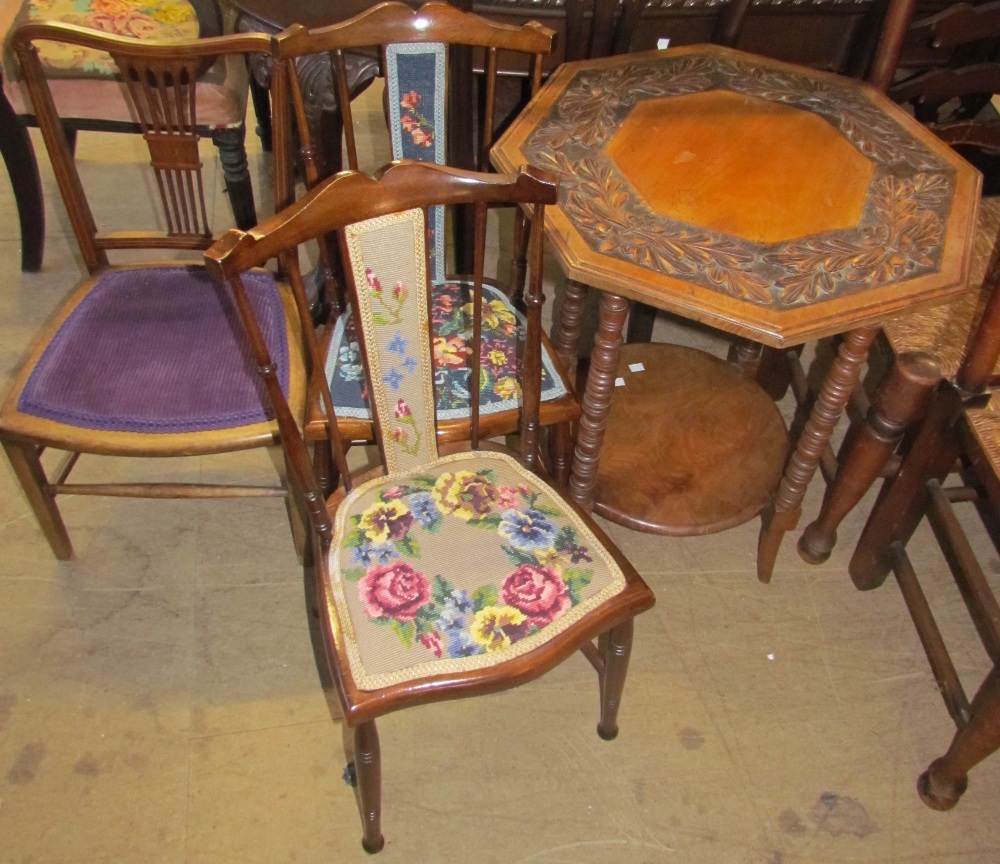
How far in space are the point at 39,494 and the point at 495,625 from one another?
3.18 feet

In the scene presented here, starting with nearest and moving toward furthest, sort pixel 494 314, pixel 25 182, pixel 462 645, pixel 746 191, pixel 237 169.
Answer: pixel 462 645, pixel 746 191, pixel 494 314, pixel 237 169, pixel 25 182

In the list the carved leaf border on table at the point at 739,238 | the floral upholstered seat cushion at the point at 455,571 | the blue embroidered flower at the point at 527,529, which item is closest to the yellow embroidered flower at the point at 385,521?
the floral upholstered seat cushion at the point at 455,571

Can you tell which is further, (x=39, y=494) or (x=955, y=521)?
(x=39, y=494)

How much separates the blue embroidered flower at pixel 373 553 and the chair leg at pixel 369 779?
22 centimetres

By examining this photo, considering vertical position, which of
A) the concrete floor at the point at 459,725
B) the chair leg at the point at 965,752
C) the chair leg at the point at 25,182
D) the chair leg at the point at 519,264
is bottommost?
the concrete floor at the point at 459,725

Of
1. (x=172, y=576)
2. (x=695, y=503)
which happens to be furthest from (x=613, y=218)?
(x=172, y=576)

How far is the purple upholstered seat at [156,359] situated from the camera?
1.40m

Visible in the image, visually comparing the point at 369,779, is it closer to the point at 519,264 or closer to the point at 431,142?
the point at 519,264

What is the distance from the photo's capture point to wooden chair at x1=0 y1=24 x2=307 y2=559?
139cm

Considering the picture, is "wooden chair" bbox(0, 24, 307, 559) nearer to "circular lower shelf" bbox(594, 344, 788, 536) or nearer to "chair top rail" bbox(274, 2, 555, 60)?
"chair top rail" bbox(274, 2, 555, 60)

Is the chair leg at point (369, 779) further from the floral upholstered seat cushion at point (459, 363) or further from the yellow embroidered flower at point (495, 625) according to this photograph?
the floral upholstered seat cushion at point (459, 363)

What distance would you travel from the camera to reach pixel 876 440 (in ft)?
5.12

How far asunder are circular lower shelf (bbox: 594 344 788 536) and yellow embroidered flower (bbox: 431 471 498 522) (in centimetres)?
43

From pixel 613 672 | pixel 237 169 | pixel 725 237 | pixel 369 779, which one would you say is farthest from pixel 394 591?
pixel 237 169
